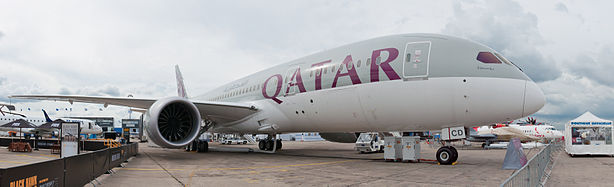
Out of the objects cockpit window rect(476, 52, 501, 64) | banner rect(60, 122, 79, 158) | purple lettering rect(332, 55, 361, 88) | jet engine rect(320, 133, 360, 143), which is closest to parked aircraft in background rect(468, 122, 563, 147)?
jet engine rect(320, 133, 360, 143)

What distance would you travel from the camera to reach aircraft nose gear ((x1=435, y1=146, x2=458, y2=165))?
997 centimetres

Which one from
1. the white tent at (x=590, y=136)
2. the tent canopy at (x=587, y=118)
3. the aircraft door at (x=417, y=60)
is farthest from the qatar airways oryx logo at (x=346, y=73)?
the tent canopy at (x=587, y=118)

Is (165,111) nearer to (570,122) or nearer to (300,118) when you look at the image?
(300,118)

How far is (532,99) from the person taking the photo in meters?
8.47

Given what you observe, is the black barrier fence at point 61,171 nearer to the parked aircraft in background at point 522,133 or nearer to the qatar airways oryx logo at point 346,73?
the qatar airways oryx logo at point 346,73

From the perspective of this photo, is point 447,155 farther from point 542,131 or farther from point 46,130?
point 46,130

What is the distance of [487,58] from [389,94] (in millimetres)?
2388

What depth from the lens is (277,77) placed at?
13586 millimetres

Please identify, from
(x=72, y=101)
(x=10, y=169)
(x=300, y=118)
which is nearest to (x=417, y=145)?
(x=300, y=118)

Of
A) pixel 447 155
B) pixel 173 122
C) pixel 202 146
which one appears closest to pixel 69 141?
pixel 173 122

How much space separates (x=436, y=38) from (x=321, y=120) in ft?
→ 13.2

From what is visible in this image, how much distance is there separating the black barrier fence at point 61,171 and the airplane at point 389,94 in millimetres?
3282

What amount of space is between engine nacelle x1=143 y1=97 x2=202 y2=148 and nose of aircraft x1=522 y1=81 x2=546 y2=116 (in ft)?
28.2

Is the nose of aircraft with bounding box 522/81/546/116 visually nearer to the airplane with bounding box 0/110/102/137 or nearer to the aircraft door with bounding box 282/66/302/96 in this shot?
the aircraft door with bounding box 282/66/302/96
